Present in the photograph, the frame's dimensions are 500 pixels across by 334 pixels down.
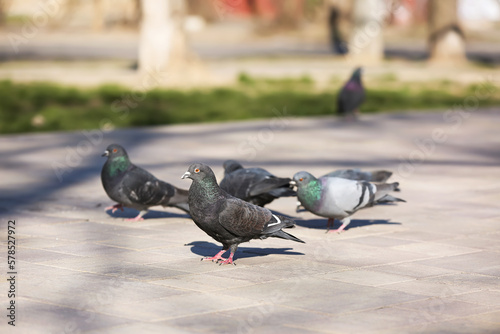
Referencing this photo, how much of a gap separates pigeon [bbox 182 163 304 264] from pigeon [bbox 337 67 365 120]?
8876 millimetres

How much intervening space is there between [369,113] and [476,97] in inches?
148

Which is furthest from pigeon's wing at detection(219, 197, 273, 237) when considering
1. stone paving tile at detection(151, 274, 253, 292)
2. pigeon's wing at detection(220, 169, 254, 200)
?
pigeon's wing at detection(220, 169, 254, 200)

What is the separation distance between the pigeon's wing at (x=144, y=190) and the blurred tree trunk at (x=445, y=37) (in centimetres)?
1912

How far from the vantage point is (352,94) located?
15000 millimetres

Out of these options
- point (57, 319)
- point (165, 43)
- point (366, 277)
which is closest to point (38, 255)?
point (57, 319)

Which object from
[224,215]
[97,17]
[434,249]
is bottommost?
[97,17]

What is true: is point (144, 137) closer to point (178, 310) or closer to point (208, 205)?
point (208, 205)

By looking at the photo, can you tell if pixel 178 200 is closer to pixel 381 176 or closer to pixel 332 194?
pixel 332 194

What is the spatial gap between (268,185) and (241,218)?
1142 millimetres

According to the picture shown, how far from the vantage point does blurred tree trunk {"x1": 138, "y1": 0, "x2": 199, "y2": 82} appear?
20.0 metres

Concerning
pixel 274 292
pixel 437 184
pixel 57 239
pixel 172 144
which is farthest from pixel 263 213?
pixel 172 144

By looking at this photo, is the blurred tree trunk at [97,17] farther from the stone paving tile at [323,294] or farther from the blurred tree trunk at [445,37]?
the stone paving tile at [323,294]

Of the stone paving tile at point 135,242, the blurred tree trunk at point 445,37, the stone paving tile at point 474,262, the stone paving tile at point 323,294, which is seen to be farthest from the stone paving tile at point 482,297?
the blurred tree trunk at point 445,37

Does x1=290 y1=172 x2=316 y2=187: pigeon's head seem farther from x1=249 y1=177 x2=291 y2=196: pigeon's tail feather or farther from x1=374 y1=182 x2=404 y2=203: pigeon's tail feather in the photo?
x1=374 y1=182 x2=404 y2=203: pigeon's tail feather
